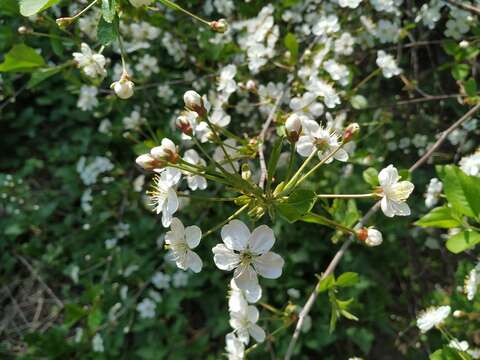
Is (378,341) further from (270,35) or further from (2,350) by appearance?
(2,350)

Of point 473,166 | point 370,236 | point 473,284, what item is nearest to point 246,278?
point 370,236

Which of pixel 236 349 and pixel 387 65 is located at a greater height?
pixel 387 65

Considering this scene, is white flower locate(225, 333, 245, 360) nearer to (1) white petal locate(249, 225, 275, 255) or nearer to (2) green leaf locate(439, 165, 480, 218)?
(1) white petal locate(249, 225, 275, 255)

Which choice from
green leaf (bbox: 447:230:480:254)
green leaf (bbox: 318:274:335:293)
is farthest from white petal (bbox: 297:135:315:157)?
green leaf (bbox: 447:230:480:254)

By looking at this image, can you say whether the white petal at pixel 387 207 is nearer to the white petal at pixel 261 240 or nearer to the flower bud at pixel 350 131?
the flower bud at pixel 350 131

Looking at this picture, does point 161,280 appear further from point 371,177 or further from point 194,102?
point 194,102

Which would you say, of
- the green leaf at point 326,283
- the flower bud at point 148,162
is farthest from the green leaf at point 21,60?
the green leaf at point 326,283
